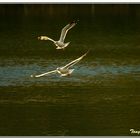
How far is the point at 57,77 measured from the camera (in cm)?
1870

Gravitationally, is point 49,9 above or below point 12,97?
below

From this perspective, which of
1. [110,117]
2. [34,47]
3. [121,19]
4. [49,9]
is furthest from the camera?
[49,9]

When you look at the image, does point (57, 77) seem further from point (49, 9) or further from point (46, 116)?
point (49, 9)

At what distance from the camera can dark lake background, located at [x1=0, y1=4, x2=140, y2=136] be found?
45.8ft

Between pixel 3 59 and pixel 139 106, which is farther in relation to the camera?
pixel 3 59

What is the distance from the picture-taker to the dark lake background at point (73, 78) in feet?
45.8

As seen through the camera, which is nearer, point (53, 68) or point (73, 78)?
point (73, 78)

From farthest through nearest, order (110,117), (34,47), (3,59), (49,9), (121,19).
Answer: (49,9), (121,19), (34,47), (3,59), (110,117)

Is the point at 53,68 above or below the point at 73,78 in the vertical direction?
below

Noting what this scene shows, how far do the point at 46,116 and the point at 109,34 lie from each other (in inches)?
511

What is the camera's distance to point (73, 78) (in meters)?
18.4

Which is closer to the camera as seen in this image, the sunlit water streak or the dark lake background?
the dark lake background

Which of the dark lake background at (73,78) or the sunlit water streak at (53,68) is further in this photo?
the sunlit water streak at (53,68)

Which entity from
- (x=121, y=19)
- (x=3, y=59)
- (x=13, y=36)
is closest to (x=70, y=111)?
(x=3, y=59)
